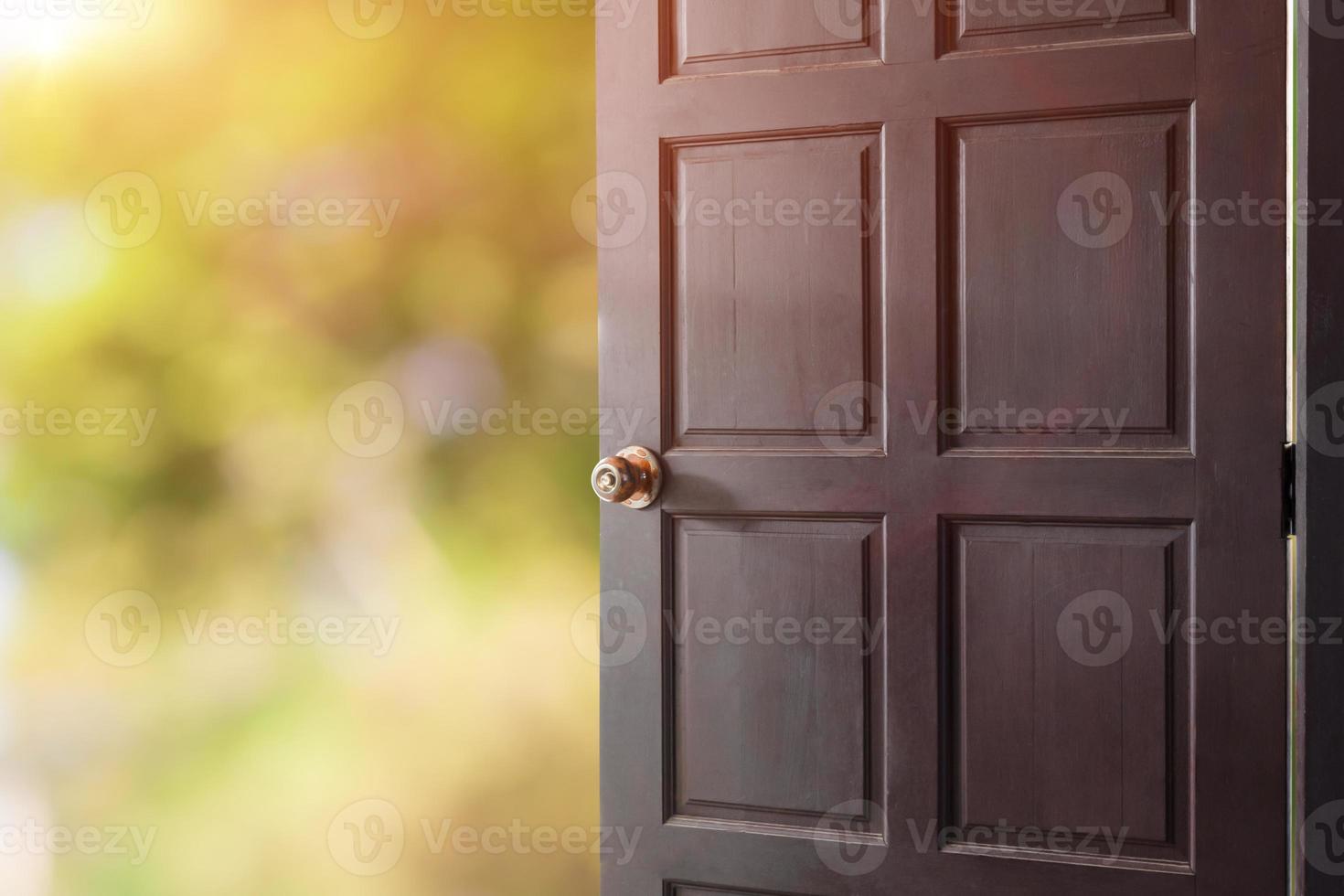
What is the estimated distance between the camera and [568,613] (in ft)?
5.90

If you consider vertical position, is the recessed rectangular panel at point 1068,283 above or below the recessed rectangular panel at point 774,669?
above

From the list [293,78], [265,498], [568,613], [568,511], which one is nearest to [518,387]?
[568,511]

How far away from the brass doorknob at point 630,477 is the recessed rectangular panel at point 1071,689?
1.35ft

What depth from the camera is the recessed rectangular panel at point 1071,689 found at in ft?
4.33

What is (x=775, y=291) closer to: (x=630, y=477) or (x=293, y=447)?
(x=630, y=477)

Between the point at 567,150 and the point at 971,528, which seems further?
the point at 567,150

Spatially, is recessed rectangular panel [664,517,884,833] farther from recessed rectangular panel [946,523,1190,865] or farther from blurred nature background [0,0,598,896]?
blurred nature background [0,0,598,896]

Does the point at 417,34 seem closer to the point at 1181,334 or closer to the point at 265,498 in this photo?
the point at 265,498

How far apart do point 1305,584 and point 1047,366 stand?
0.39m

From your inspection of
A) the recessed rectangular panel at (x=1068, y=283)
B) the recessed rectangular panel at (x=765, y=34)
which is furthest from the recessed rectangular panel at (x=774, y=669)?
the recessed rectangular panel at (x=765, y=34)

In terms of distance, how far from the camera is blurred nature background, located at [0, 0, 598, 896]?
71.1 inches

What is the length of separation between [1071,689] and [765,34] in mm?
963

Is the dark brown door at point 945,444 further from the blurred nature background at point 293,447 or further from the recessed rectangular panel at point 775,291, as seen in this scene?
the blurred nature background at point 293,447

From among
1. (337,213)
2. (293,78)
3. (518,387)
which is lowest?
(518,387)
